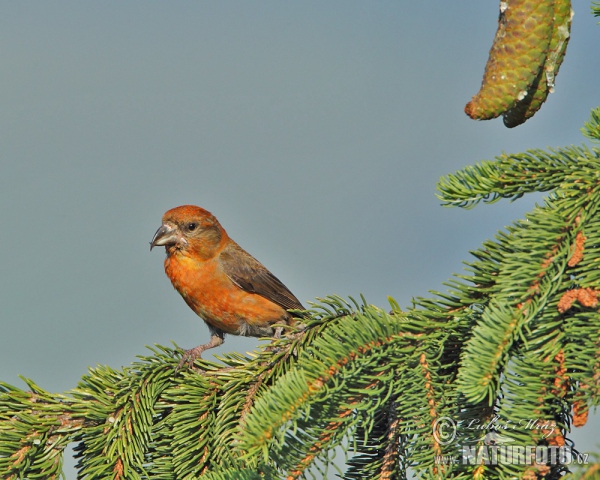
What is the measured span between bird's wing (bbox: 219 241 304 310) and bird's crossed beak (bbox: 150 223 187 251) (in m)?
0.42

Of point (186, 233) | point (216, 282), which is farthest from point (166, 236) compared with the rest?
point (216, 282)

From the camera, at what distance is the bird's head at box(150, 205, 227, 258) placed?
Answer: 5629 mm

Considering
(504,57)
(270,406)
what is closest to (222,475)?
(270,406)

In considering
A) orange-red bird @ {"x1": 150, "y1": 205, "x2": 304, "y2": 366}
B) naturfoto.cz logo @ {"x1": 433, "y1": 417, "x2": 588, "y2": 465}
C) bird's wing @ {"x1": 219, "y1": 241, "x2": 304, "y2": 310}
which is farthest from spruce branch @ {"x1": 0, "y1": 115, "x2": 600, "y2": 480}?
bird's wing @ {"x1": 219, "y1": 241, "x2": 304, "y2": 310}

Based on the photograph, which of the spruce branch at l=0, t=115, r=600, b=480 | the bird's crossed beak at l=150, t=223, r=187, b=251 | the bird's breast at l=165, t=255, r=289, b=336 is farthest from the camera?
the bird's crossed beak at l=150, t=223, r=187, b=251

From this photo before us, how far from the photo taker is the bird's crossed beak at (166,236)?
556 cm

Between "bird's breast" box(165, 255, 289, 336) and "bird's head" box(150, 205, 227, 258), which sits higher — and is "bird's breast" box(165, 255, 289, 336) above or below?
below

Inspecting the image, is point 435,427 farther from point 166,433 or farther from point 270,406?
point 166,433

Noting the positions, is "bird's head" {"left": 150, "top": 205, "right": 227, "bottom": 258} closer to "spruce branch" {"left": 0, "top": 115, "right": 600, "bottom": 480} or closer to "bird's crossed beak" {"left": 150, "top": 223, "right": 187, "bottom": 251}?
"bird's crossed beak" {"left": 150, "top": 223, "right": 187, "bottom": 251}

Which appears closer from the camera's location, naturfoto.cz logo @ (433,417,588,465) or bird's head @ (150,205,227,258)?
naturfoto.cz logo @ (433,417,588,465)

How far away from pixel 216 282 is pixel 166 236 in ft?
1.95

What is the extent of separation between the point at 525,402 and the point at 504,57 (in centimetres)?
129

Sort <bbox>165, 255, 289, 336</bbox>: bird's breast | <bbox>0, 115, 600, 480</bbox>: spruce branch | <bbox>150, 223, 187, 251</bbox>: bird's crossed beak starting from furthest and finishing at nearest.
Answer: <bbox>150, 223, 187, 251</bbox>: bird's crossed beak → <bbox>165, 255, 289, 336</bbox>: bird's breast → <bbox>0, 115, 600, 480</bbox>: spruce branch

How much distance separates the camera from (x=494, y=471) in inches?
83.0
